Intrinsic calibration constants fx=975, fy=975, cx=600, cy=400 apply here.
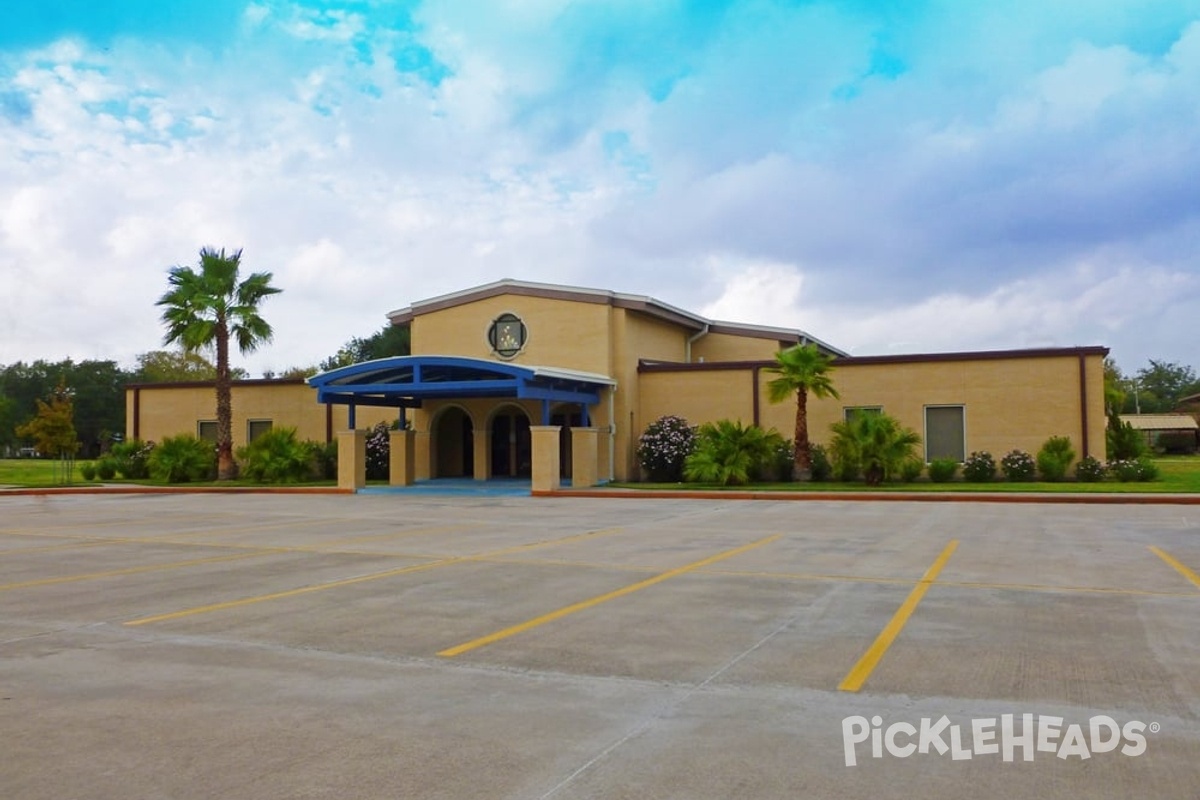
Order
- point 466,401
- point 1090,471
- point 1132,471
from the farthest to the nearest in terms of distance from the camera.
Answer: point 466,401 < point 1090,471 < point 1132,471

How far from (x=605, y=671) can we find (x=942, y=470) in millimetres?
23463

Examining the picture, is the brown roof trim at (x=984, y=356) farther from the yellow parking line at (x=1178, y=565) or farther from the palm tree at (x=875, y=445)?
the yellow parking line at (x=1178, y=565)

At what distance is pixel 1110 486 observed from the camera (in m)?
24.8

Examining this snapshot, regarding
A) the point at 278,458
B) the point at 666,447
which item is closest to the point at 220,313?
the point at 278,458

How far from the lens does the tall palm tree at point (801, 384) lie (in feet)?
92.1

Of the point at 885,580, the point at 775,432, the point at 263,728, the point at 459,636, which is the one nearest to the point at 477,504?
the point at 775,432

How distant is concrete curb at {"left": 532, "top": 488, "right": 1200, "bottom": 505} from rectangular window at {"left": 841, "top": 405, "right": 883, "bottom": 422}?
6.07 meters

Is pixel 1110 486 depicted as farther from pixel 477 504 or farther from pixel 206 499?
pixel 206 499

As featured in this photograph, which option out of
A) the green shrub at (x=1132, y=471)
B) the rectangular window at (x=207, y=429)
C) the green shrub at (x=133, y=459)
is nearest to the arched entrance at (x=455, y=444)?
the rectangular window at (x=207, y=429)

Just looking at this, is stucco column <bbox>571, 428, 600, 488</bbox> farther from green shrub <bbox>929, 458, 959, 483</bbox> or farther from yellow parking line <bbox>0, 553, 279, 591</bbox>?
yellow parking line <bbox>0, 553, 279, 591</bbox>

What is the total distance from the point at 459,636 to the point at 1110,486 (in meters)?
22.0

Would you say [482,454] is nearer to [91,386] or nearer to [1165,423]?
[1165,423]

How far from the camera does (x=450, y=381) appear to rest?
2962 centimetres

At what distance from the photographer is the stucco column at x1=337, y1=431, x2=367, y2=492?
29984mm
